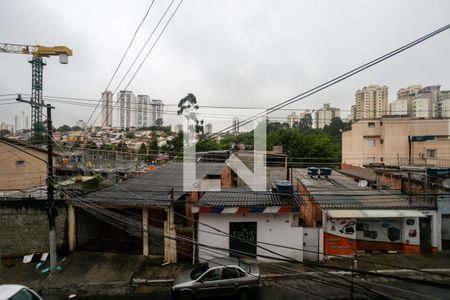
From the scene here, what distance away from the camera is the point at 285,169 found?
25.1m

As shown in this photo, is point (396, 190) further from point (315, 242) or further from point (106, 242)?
point (106, 242)

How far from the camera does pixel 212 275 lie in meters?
8.30

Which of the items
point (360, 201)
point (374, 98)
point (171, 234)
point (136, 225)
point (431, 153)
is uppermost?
point (374, 98)

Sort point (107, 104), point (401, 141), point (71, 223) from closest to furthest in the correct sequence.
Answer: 1. point (107, 104)
2. point (71, 223)
3. point (401, 141)

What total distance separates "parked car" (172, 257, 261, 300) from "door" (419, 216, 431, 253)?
8561 millimetres

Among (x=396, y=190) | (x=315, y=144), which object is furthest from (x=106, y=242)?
(x=315, y=144)

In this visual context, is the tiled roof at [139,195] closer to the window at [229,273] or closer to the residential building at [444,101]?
the window at [229,273]

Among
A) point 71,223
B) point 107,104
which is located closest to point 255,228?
point 71,223

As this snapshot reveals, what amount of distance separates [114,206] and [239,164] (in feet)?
42.7

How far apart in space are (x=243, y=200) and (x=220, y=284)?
13.5 feet

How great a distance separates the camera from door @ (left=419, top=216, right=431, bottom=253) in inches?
468

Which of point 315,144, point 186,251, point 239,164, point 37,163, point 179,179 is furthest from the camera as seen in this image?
point 315,144

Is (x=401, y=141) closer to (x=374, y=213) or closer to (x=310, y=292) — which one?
(x=374, y=213)

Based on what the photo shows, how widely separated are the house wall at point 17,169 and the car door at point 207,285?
588 inches
